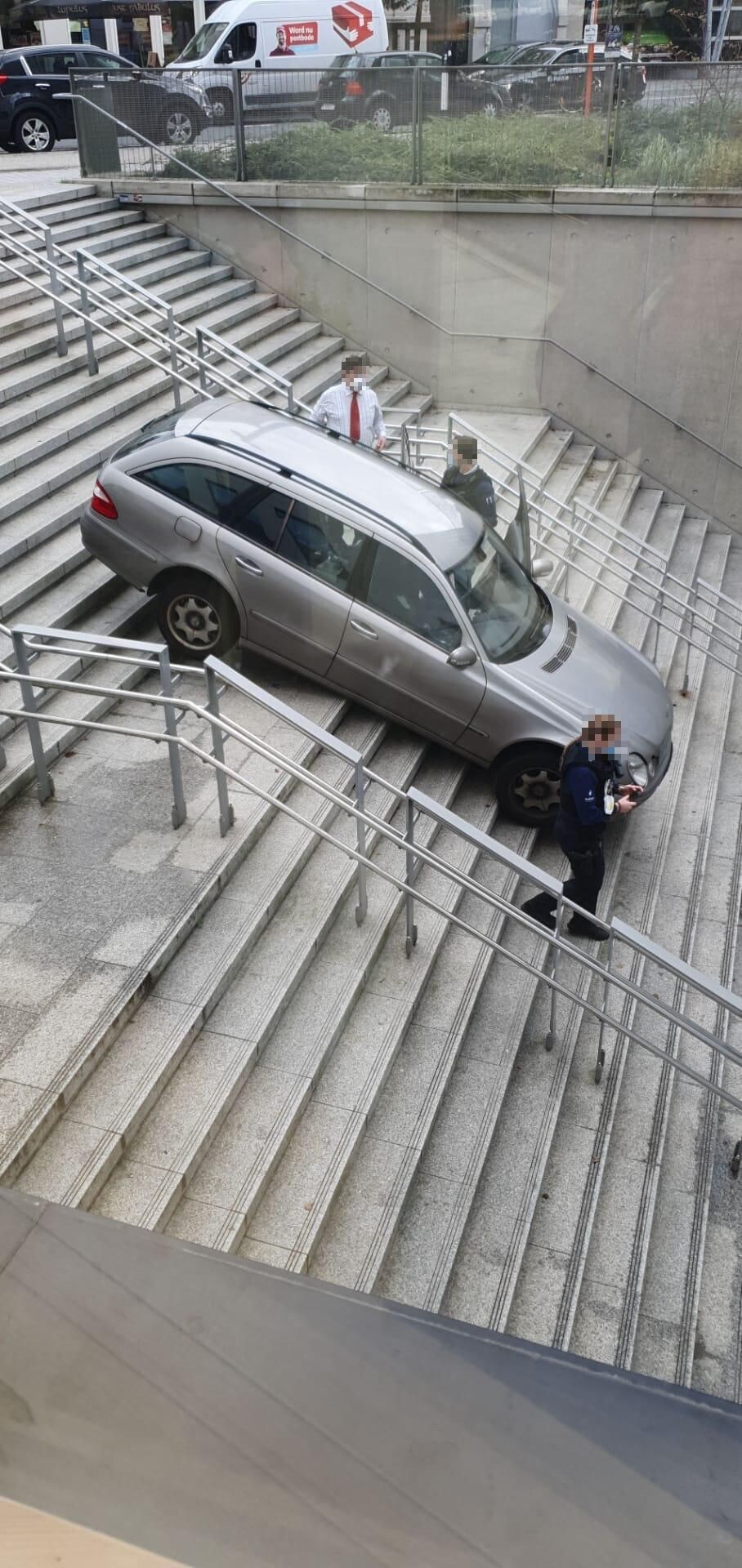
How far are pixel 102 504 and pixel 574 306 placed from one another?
25.0 ft

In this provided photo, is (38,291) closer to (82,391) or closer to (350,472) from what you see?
(82,391)

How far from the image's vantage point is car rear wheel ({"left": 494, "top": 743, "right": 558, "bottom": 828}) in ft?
22.5

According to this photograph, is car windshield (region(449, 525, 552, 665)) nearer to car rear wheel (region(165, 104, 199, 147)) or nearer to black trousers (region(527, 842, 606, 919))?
black trousers (region(527, 842, 606, 919))

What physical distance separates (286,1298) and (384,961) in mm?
3109

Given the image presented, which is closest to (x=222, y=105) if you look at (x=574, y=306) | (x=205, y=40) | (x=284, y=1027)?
(x=574, y=306)

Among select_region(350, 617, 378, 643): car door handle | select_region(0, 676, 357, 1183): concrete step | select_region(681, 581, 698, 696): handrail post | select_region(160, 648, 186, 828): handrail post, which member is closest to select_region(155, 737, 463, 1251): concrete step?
select_region(0, 676, 357, 1183): concrete step

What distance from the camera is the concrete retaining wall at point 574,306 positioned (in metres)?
12.7

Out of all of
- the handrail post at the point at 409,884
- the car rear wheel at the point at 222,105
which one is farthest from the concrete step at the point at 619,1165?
the car rear wheel at the point at 222,105

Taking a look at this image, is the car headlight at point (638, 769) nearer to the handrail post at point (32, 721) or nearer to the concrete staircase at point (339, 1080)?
the concrete staircase at point (339, 1080)

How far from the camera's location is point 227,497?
7078 millimetres

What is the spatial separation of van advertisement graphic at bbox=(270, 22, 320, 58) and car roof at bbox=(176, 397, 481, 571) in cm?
1371

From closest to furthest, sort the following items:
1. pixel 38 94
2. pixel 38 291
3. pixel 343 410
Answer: pixel 343 410 → pixel 38 291 → pixel 38 94

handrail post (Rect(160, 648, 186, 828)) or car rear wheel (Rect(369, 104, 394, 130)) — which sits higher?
car rear wheel (Rect(369, 104, 394, 130))

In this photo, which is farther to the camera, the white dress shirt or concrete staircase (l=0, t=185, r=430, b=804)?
the white dress shirt
